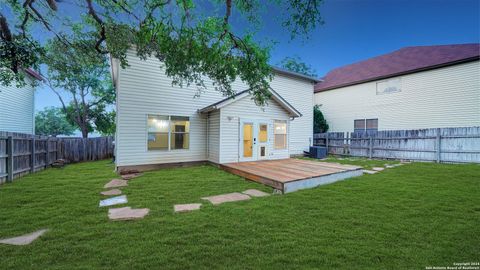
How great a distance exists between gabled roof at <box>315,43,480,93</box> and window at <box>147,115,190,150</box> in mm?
13498

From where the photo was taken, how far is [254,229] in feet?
10.4

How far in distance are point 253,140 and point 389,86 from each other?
11366 mm

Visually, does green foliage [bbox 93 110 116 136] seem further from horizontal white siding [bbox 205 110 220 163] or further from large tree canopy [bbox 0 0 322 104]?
large tree canopy [bbox 0 0 322 104]

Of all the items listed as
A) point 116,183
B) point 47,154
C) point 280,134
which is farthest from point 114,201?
point 280,134

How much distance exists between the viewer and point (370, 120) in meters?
15.0

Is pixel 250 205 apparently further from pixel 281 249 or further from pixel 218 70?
pixel 218 70

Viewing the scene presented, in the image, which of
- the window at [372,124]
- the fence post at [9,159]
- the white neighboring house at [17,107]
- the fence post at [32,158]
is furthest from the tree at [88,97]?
the window at [372,124]

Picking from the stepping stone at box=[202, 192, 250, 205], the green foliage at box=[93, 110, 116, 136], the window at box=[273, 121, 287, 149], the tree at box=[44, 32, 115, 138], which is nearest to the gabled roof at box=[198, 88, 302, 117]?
the window at box=[273, 121, 287, 149]

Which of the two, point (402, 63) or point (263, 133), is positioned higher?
point (402, 63)

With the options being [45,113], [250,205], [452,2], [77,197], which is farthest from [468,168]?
[45,113]

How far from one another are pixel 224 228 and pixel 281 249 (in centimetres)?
98

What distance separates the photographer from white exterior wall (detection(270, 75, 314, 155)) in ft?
41.6

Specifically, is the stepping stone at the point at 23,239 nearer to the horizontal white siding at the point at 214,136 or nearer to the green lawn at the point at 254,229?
the green lawn at the point at 254,229

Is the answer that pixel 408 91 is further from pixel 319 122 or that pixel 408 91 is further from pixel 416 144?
pixel 319 122
